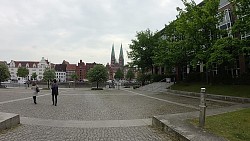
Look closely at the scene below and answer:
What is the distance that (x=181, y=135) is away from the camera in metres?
7.32

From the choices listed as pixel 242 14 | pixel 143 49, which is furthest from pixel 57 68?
pixel 242 14

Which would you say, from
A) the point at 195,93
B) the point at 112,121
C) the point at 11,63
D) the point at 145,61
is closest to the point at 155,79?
the point at 145,61

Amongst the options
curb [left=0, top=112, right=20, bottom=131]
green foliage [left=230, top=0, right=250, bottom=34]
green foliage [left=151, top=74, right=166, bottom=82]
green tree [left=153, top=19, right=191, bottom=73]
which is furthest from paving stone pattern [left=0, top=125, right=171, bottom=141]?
green foliage [left=151, top=74, right=166, bottom=82]

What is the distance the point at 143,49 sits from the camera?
190ft

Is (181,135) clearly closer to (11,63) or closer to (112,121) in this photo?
(112,121)

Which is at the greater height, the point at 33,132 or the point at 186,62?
the point at 186,62

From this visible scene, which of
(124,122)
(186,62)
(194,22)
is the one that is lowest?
(124,122)

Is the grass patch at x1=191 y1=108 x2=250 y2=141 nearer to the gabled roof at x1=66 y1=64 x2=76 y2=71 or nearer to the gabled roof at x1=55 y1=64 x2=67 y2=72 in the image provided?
the gabled roof at x1=66 y1=64 x2=76 y2=71

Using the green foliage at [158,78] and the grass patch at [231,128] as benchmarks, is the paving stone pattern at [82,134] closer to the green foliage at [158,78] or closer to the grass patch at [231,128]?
the grass patch at [231,128]

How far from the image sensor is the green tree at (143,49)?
5703 cm

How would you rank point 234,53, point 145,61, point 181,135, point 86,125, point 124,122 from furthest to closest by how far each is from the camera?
point 145,61, point 234,53, point 124,122, point 86,125, point 181,135

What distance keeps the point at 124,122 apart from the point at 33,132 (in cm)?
391

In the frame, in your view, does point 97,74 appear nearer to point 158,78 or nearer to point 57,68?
point 158,78

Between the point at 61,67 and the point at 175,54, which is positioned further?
the point at 61,67
